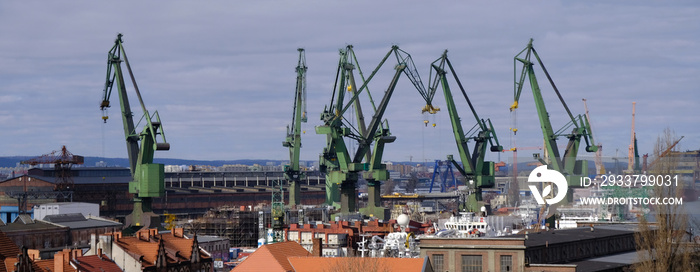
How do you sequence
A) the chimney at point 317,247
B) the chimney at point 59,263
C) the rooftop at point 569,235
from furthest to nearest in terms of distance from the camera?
1. the chimney at point 317,247
2. the rooftop at point 569,235
3. the chimney at point 59,263

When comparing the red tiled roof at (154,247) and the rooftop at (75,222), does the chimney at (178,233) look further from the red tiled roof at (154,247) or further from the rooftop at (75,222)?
the rooftop at (75,222)

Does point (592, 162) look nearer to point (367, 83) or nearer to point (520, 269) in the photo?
point (367, 83)

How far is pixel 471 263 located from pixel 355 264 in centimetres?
1288

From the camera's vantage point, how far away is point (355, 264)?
2318 inches

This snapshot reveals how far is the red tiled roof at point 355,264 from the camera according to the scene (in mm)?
58688

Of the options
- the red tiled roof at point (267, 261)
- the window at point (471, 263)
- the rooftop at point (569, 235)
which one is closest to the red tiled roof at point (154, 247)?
the red tiled roof at point (267, 261)

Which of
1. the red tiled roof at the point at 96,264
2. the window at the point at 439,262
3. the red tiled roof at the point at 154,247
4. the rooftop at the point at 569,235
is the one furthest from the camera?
the rooftop at the point at 569,235

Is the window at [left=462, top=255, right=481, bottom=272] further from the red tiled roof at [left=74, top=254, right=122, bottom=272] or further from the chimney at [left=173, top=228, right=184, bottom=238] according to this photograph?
the chimney at [left=173, top=228, right=184, bottom=238]

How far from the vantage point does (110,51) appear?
5251 inches

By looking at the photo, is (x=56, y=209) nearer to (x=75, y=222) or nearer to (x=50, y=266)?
(x=75, y=222)

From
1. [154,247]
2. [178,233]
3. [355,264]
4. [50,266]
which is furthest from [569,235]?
[50,266]

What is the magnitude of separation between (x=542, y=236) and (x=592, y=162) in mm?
77147

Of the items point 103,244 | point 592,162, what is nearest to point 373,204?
point 592,162

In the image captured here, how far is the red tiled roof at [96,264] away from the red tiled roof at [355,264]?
1226 cm
